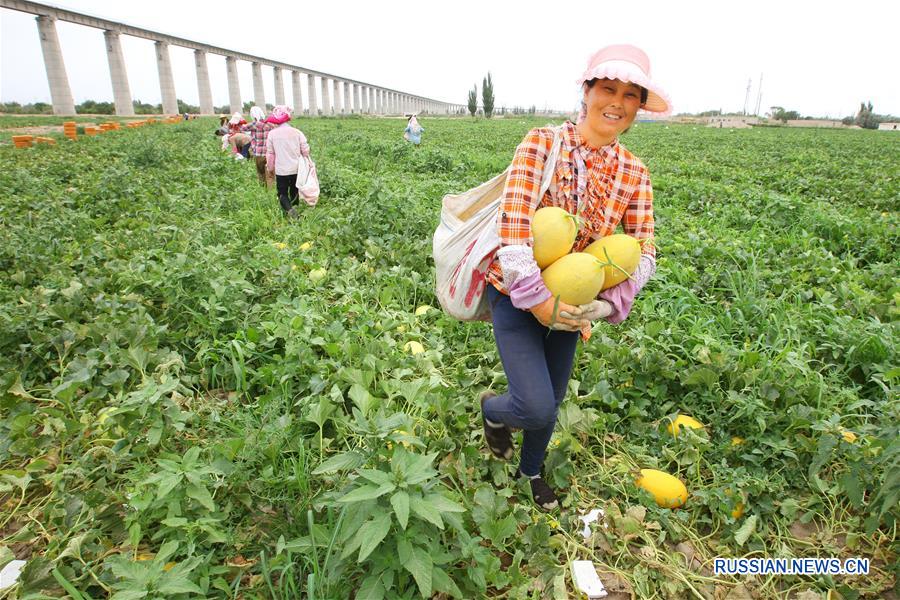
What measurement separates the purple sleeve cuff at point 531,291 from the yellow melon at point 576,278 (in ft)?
0.15

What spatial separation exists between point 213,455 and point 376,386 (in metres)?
0.92

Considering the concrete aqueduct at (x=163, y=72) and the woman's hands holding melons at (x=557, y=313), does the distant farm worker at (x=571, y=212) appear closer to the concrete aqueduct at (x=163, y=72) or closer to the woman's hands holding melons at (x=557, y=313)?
the woman's hands holding melons at (x=557, y=313)

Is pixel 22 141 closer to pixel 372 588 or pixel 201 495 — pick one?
pixel 201 495

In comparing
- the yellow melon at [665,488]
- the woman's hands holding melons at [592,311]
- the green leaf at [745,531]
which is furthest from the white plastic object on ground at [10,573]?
the green leaf at [745,531]

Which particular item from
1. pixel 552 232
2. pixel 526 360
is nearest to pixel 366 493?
pixel 526 360

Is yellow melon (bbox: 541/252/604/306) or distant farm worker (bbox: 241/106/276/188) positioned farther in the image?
distant farm worker (bbox: 241/106/276/188)

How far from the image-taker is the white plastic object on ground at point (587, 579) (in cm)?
190

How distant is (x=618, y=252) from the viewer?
176cm

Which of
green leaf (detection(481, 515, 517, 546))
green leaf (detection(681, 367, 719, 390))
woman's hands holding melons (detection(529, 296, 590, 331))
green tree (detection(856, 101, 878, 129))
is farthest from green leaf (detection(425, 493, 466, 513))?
green tree (detection(856, 101, 878, 129))

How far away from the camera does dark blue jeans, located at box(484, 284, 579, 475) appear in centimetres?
190

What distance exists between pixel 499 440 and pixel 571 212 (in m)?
1.07

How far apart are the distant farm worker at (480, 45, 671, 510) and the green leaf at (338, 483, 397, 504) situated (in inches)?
26.0

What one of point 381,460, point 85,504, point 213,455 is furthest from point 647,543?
point 85,504

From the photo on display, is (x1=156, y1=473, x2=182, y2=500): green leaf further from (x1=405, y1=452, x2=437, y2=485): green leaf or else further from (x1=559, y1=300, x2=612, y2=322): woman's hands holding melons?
(x1=559, y1=300, x2=612, y2=322): woman's hands holding melons
